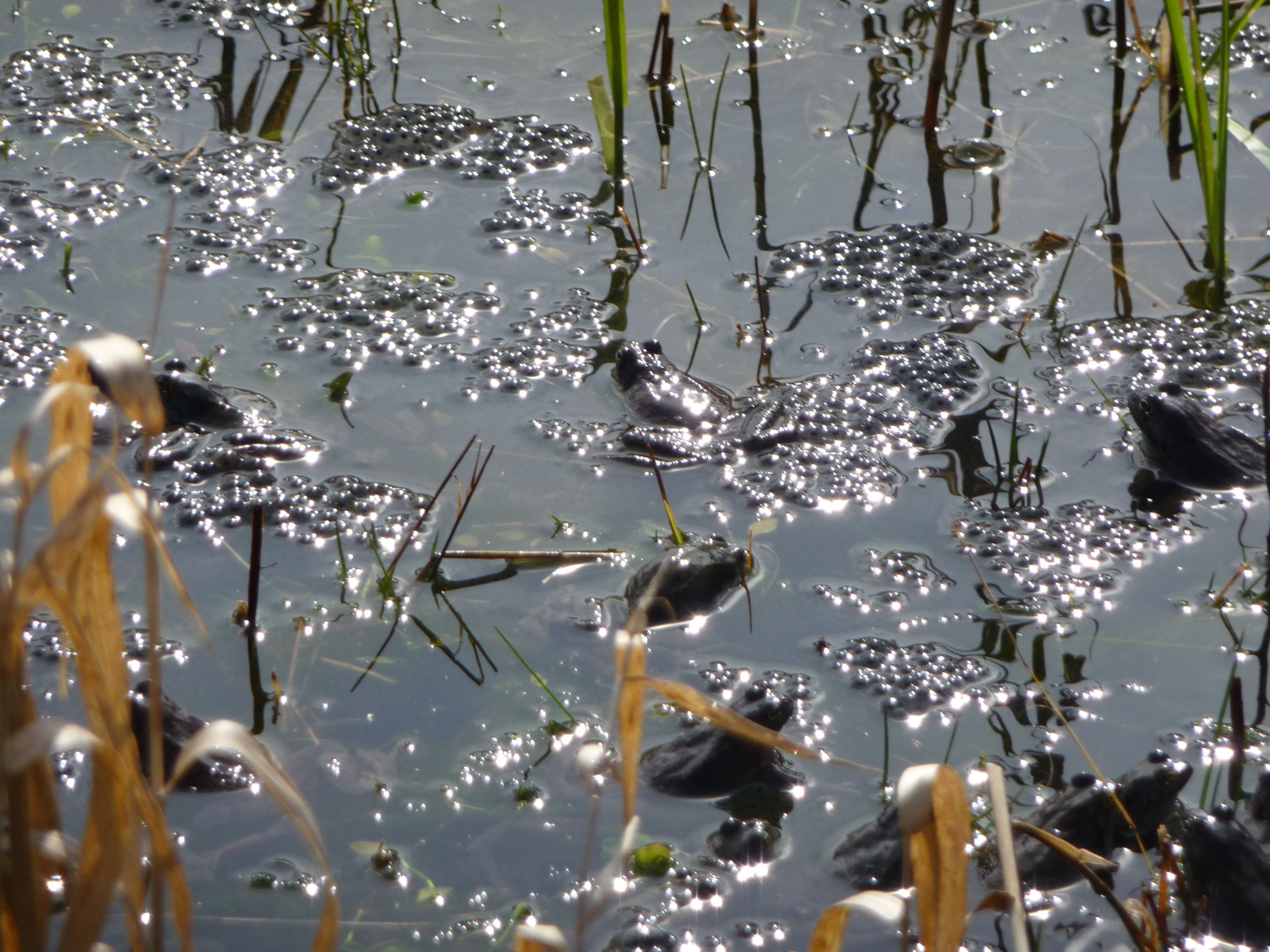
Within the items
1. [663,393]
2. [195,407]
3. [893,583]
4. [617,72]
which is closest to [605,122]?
[617,72]

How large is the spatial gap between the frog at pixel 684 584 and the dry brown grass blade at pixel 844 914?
82cm

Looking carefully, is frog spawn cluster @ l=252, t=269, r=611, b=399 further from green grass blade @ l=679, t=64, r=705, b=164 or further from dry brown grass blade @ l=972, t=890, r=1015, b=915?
dry brown grass blade @ l=972, t=890, r=1015, b=915

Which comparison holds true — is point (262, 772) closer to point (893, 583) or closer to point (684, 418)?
point (893, 583)

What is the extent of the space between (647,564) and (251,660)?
24.6 inches

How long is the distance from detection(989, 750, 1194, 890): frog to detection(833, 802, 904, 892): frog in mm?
137

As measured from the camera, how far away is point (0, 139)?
2910 mm

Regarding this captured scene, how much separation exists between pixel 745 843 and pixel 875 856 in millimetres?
169

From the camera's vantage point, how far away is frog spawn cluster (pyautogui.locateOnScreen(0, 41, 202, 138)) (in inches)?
118

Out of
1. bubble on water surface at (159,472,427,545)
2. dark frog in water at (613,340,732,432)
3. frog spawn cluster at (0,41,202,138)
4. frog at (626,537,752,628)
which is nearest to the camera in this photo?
frog at (626,537,752,628)

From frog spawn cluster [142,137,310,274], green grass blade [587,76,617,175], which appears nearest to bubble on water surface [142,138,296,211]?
frog spawn cluster [142,137,310,274]

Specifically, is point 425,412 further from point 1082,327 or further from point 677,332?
point 1082,327

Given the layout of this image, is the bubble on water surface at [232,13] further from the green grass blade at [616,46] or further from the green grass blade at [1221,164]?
the green grass blade at [1221,164]

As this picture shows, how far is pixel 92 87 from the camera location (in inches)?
121

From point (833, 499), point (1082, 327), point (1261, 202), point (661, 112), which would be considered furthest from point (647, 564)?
point (1261, 202)
